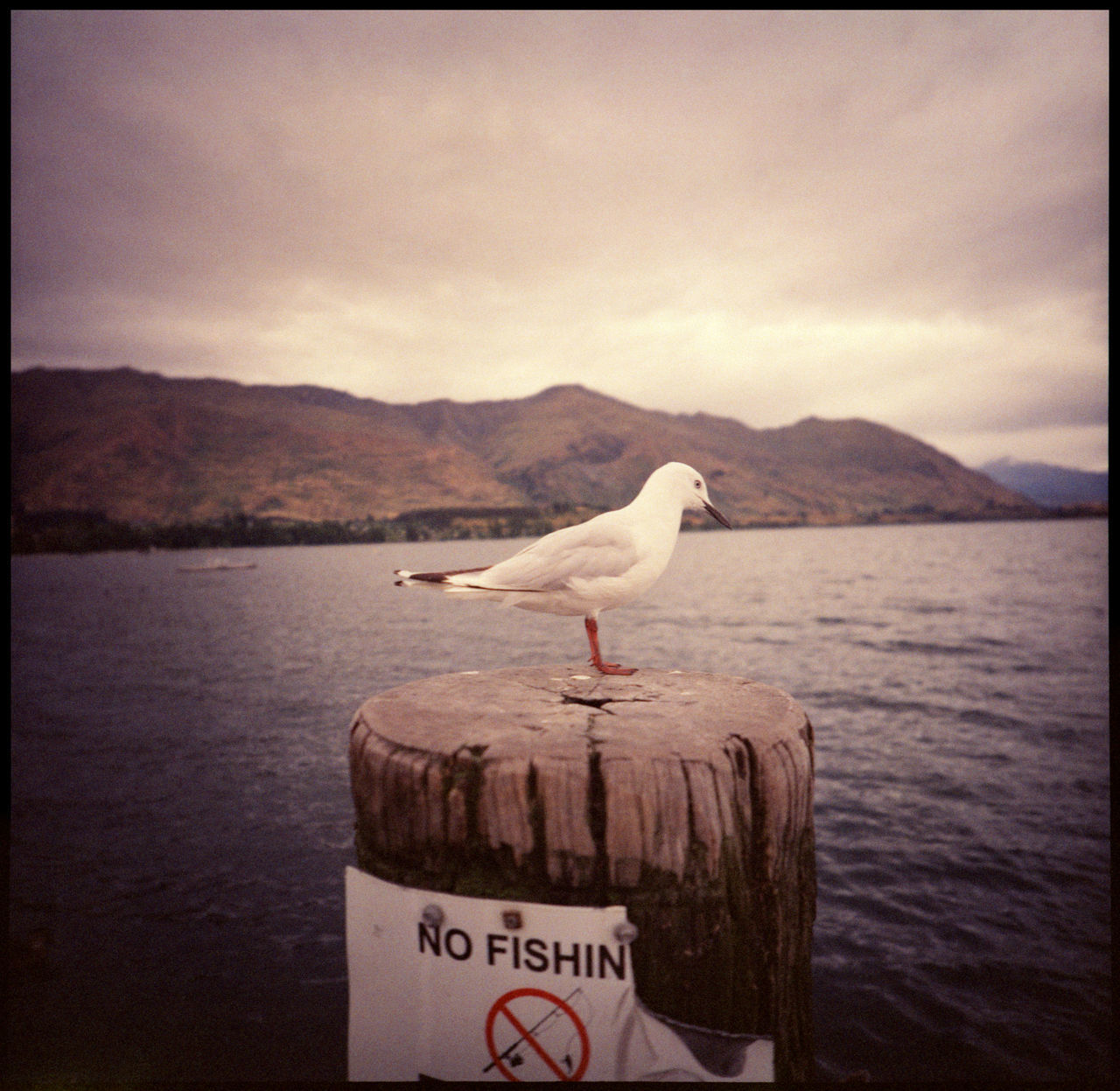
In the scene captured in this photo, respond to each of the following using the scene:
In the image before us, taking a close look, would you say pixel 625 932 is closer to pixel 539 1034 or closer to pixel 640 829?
pixel 640 829

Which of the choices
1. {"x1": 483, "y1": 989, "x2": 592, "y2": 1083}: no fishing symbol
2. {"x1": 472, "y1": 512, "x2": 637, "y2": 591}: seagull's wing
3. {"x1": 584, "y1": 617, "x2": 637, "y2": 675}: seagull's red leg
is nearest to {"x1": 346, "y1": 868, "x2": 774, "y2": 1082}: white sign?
{"x1": 483, "y1": 989, "x2": 592, "y2": 1083}: no fishing symbol

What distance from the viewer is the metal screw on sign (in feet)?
7.64

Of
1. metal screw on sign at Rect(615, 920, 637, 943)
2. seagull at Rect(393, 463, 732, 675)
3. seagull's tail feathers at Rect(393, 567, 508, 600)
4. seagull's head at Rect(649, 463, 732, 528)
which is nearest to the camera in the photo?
metal screw on sign at Rect(615, 920, 637, 943)

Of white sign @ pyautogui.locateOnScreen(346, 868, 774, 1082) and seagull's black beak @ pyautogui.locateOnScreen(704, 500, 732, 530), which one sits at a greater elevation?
seagull's black beak @ pyautogui.locateOnScreen(704, 500, 732, 530)

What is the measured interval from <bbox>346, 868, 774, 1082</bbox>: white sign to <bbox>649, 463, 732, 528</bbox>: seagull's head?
8.13ft

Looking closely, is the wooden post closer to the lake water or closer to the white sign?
the white sign

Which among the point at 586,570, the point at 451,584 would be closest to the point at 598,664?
the point at 586,570

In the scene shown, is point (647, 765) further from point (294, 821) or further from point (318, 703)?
point (318, 703)

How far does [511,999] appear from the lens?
2391 millimetres

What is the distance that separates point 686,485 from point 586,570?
34.3 inches

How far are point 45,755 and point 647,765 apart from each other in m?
39.0

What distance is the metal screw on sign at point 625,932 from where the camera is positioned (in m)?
2.33

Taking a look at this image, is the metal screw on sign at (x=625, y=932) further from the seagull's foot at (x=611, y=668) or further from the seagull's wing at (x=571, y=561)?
the seagull's wing at (x=571, y=561)

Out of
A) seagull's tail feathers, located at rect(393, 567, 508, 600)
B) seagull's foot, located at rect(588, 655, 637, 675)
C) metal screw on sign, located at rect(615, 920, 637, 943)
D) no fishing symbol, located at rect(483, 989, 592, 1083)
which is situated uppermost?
seagull's tail feathers, located at rect(393, 567, 508, 600)
